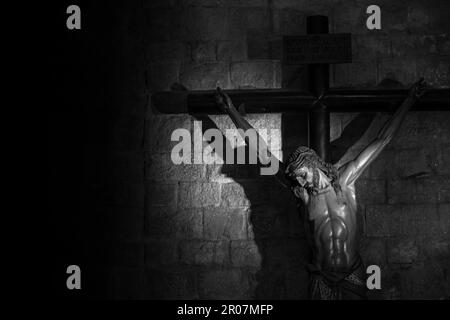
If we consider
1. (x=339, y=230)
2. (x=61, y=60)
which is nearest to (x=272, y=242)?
(x=339, y=230)

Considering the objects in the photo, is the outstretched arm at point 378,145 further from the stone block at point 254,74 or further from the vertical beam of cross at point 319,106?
the stone block at point 254,74

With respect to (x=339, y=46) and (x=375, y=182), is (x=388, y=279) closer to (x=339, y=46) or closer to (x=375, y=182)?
(x=375, y=182)

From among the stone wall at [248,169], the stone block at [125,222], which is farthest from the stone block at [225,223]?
the stone block at [125,222]

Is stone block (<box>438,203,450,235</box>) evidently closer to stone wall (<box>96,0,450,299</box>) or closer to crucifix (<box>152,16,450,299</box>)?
stone wall (<box>96,0,450,299</box>)

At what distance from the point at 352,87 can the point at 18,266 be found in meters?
2.89

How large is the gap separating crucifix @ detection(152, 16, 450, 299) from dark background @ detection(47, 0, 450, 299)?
315 mm

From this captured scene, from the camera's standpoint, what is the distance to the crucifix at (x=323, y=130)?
→ 10.2 feet

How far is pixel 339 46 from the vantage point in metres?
3.44

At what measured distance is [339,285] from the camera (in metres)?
3.12

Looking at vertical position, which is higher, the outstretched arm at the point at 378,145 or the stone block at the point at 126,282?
the outstretched arm at the point at 378,145

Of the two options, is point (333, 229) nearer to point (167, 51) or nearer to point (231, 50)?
point (231, 50)

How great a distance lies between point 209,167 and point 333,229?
3.58 feet

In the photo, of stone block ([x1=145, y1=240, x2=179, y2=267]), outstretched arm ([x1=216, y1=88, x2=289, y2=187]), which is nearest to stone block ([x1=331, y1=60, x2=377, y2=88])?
outstretched arm ([x1=216, y1=88, x2=289, y2=187])

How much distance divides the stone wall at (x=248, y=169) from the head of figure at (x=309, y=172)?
594mm
